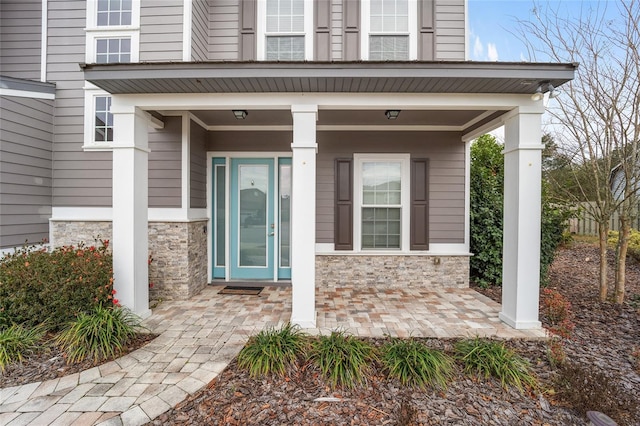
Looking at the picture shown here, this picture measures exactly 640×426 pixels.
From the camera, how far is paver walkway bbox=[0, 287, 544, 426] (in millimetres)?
2360

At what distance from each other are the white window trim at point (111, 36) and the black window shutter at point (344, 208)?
3.78 metres

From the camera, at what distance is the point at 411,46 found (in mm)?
5293

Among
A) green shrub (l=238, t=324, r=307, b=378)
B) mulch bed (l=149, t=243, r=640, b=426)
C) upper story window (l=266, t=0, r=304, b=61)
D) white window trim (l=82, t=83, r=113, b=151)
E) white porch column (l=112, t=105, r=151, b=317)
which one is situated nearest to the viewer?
mulch bed (l=149, t=243, r=640, b=426)

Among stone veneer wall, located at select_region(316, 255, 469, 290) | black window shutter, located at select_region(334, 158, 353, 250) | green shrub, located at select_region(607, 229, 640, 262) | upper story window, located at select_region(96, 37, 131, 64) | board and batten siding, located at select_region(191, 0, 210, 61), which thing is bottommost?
stone veneer wall, located at select_region(316, 255, 469, 290)

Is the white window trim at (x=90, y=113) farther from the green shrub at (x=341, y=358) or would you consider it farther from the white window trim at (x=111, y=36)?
the green shrub at (x=341, y=358)

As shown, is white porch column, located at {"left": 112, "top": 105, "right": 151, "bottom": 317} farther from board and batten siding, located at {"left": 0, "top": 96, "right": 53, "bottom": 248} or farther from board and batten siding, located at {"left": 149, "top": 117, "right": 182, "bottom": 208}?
board and batten siding, located at {"left": 0, "top": 96, "right": 53, "bottom": 248}

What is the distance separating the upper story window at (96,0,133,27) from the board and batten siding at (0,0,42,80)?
44.2 inches

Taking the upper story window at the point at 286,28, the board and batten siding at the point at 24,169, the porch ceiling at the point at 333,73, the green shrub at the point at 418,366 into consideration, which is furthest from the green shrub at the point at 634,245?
the board and batten siding at the point at 24,169

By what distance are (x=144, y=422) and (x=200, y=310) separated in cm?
214

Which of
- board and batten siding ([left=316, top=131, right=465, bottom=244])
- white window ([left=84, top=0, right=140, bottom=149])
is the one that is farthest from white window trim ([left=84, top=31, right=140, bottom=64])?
board and batten siding ([left=316, top=131, right=465, bottom=244])

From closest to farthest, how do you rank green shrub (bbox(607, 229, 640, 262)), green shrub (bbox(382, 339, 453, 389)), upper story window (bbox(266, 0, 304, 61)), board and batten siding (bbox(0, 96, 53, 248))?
green shrub (bbox(382, 339, 453, 389)) < board and batten siding (bbox(0, 96, 53, 248)) < upper story window (bbox(266, 0, 304, 61)) < green shrub (bbox(607, 229, 640, 262))

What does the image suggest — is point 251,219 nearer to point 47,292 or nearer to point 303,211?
point 303,211

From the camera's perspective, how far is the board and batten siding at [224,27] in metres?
5.35

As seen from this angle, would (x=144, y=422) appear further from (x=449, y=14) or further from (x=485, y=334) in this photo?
(x=449, y=14)
